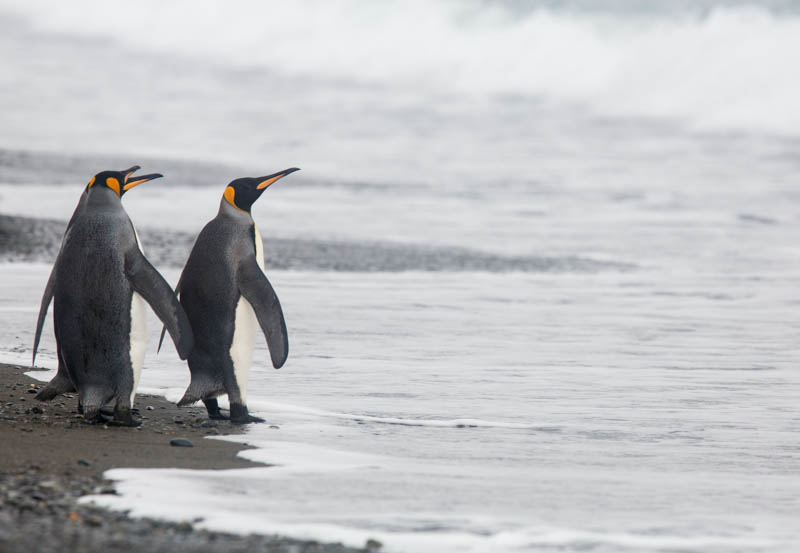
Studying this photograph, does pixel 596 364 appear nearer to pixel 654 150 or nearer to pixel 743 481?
pixel 743 481

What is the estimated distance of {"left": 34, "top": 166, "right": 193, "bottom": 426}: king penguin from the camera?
4754mm

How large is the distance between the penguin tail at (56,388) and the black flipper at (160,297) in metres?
0.44

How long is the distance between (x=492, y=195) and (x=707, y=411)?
13620mm

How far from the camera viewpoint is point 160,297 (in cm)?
A: 476

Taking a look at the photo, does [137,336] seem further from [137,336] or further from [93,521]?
[93,521]

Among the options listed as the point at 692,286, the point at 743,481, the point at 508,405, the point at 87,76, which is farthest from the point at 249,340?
the point at 87,76

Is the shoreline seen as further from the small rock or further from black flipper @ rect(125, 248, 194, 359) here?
black flipper @ rect(125, 248, 194, 359)

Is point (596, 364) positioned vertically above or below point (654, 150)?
below

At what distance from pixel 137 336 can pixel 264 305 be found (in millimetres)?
516

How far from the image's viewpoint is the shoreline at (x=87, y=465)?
3037 mm

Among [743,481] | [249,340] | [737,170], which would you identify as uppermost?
[737,170]

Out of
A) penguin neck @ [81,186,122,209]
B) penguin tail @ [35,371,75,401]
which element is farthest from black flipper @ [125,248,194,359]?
penguin tail @ [35,371,75,401]

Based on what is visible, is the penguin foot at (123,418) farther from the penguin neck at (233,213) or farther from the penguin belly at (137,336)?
the penguin neck at (233,213)

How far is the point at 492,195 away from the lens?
1905 centimetres
